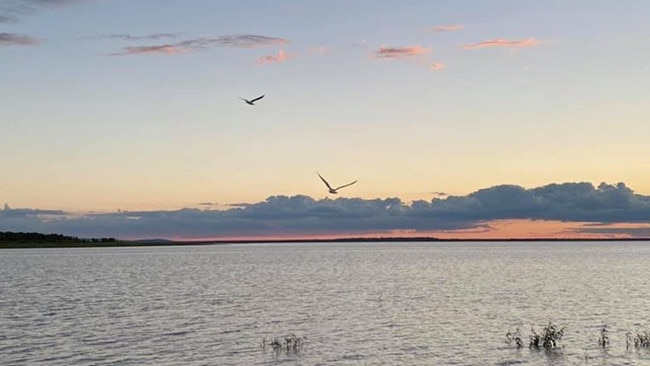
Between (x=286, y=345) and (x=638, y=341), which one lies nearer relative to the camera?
(x=286, y=345)

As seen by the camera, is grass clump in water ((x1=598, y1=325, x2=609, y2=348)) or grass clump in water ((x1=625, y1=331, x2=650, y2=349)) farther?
grass clump in water ((x1=598, y1=325, x2=609, y2=348))

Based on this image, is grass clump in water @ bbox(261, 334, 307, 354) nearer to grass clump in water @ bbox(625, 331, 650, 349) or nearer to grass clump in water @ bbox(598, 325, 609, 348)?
grass clump in water @ bbox(598, 325, 609, 348)

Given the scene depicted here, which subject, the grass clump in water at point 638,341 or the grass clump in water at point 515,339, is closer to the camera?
the grass clump in water at point 638,341

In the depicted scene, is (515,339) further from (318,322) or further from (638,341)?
(318,322)

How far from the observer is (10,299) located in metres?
79.3

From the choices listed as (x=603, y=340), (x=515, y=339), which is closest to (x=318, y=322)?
(x=515, y=339)

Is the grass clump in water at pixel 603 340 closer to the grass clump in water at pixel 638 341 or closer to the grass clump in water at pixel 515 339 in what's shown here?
the grass clump in water at pixel 638 341

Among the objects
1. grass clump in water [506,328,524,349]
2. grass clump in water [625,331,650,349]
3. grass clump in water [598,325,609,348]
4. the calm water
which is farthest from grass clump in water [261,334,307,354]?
grass clump in water [625,331,650,349]

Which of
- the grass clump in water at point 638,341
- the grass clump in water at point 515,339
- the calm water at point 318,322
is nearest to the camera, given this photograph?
the calm water at point 318,322

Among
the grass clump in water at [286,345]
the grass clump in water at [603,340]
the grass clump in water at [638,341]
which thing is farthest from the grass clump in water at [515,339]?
the grass clump in water at [286,345]

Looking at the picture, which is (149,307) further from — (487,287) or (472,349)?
(487,287)

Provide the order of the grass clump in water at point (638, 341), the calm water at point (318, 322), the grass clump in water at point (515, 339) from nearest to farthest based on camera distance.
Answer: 1. the calm water at point (318, 322)
2. the grass clump in water at point (638, 341)
3. the grass clump in water at point (515, 339)

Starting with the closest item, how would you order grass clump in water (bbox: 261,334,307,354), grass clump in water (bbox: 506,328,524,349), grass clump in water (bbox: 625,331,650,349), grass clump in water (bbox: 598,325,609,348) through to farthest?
grass clump in water (bbox: 625,331,650,349) → grass clump in water (bbox: 261,334,307,354) → grass clump in water (bbox: 506,328,524,349) → grass clump in water (bbox: 598,325,609,348)

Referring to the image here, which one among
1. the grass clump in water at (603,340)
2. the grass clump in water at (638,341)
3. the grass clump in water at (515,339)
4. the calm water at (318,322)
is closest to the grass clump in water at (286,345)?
the calm water at (318,322)
